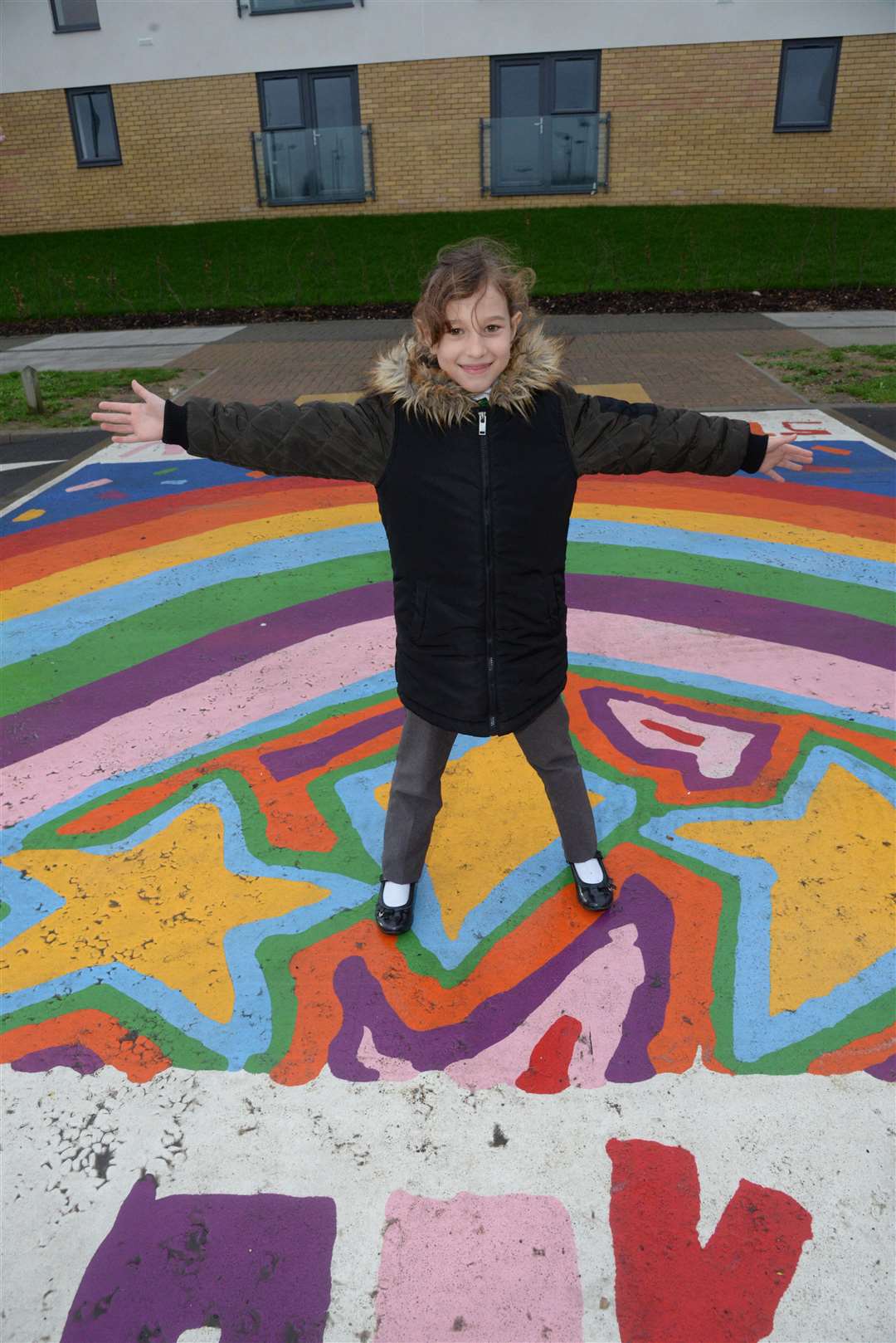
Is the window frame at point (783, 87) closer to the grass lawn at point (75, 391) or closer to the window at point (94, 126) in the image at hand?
the window at point (94, 126)

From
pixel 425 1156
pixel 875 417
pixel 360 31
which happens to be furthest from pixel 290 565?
pixel 360 31

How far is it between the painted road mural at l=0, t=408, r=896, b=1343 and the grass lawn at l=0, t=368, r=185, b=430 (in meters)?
4.87

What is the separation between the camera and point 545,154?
18844mm

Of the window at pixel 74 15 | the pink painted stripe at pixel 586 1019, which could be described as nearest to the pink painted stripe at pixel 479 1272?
the pink painted stripe at pixel 586 1019

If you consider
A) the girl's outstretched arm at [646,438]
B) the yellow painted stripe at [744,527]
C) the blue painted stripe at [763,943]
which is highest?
the girl's outstretched arm at [646,438]

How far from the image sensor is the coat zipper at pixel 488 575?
93.4 inches

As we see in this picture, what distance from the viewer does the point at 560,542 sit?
2551mm

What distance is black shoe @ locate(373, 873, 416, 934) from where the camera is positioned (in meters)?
2.89

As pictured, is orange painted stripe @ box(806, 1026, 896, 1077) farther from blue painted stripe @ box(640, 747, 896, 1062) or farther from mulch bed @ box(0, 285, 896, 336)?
mulch bed @ box(0, 285, 896, 336)

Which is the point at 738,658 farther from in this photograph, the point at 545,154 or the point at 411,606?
the point at 545,154

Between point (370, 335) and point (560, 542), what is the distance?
34.5 ft

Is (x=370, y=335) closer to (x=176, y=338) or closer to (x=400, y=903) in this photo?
(x=176, y=338)

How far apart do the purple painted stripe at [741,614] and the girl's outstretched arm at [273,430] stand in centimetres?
270

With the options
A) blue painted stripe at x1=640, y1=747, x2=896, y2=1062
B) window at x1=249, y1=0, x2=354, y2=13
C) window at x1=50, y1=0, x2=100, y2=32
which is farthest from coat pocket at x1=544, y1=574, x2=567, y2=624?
window at x1=50, y1=0, x2=100, y2=32
